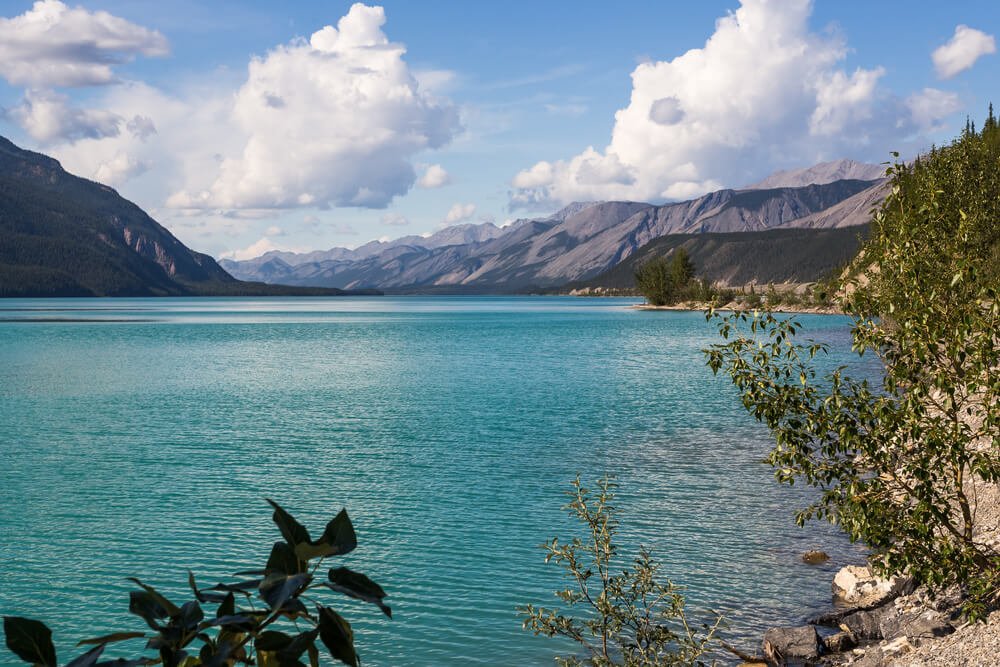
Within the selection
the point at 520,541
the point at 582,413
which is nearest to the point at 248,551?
the point at 520,541

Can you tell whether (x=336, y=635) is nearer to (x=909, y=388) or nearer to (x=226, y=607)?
(x=226, y=607)

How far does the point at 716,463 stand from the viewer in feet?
129

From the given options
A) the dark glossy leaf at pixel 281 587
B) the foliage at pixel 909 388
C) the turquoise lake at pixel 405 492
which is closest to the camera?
the dark glossy leaf at pixel 281 587

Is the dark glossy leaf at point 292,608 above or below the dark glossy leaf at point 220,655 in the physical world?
above

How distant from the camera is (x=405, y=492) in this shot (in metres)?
34.1

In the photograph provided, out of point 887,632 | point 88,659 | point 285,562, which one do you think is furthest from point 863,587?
point 88,659

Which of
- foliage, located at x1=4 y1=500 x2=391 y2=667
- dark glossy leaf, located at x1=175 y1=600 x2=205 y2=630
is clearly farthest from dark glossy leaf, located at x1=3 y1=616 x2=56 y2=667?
dark glossy leaf, located at x1=175 y1=600 x2=205 y2=630

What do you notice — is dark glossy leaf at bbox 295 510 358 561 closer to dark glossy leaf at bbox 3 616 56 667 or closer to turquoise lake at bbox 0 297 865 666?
dark glossy leaf at bbox 3 616 56 667

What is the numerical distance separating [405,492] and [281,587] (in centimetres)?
3232

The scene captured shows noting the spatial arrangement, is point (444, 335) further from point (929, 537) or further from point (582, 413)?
point (929, 537)

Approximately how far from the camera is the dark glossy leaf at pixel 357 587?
100 inches

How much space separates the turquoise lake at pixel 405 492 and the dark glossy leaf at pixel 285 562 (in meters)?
17.4

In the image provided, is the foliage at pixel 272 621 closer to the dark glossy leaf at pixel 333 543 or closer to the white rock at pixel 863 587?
the dark glossy leaf at pixel 333 543

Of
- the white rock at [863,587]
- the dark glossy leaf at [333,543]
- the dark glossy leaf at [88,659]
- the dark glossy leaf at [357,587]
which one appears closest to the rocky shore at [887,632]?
the white rock at [863,587]
